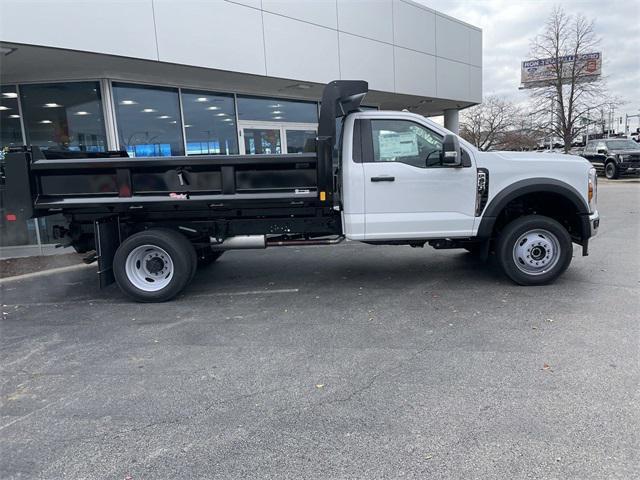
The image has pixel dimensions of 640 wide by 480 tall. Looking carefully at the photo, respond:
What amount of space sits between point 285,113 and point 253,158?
8.48 m

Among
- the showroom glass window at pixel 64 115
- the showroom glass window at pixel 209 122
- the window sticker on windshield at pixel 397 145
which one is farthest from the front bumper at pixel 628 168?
the showroom glass window at pixel 64 115

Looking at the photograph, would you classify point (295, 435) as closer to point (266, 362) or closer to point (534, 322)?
point (266, 362)

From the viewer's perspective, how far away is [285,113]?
13.8m

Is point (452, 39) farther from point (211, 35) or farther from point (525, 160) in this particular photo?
point (525, 160)

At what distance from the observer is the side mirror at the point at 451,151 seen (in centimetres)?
565

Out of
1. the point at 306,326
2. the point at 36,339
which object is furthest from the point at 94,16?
the point at 306,326

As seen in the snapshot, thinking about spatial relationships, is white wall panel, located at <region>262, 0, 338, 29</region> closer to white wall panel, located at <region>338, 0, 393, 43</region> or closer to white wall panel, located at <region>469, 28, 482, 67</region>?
white wall panel, located at <region>338, 0, 393, 43</region>

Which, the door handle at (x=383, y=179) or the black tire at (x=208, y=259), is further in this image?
the black tire at (x=208, y=259)

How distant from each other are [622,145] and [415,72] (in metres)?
14.1

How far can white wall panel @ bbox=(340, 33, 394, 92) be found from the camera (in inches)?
495

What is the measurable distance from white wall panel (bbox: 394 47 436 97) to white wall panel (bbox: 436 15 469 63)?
0.73m

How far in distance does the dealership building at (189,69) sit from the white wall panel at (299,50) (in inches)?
1.0

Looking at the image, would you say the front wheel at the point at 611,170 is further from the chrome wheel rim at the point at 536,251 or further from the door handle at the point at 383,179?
the door handle at the point at 383,179

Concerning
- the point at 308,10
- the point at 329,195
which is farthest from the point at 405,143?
the point at 308,10
